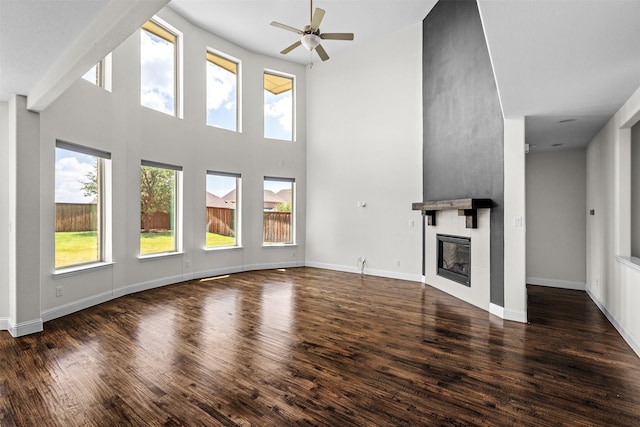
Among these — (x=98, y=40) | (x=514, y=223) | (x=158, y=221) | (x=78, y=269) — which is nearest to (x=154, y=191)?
(x=158, y=221)

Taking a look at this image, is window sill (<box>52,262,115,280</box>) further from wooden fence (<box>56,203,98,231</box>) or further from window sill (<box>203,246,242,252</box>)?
window sill (<box>203,246,242,252</box>)

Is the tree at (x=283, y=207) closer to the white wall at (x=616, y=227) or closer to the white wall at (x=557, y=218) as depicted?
the white wall at (x=557, y=218)

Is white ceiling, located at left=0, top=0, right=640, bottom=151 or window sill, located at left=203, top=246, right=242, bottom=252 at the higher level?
white ceiling, located at left=0, top=0, right=640, bottom=151

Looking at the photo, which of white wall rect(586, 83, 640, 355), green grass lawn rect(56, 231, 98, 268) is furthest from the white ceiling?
green grass lawn rect(56, 231, 98, 268)

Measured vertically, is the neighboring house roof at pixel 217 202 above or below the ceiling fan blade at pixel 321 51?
below

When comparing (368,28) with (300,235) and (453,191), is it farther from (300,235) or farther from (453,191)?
(300,235)

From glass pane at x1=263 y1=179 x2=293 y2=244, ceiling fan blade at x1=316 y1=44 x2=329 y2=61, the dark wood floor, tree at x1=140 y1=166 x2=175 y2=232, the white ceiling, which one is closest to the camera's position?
the white ceiling

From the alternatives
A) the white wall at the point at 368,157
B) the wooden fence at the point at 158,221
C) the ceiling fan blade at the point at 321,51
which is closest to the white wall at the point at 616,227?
the white wall at the point at 368,157

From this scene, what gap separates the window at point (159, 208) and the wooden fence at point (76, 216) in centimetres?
82

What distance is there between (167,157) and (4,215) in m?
2.52

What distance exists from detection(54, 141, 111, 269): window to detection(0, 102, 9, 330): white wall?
0.55 meters

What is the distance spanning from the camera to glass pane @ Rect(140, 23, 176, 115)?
544cm

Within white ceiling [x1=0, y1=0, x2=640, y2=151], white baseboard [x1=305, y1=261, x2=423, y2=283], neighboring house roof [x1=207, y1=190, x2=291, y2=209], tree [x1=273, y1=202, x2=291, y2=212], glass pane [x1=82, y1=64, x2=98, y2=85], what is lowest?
white baseboard [x1=305, y1=261, x2=423, y2=283]

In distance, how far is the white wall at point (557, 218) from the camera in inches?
218
